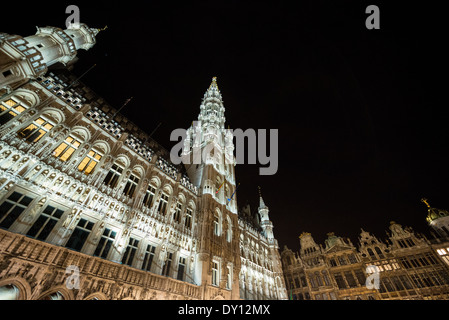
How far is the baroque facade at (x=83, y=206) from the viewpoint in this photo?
12.0m

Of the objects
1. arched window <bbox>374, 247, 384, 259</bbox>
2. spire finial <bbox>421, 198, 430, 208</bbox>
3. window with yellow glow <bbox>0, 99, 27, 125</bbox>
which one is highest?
spire finial <bbox>421, 198, 430, 208</bbox>

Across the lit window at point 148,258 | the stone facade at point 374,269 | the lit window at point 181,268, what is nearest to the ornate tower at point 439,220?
the stone facade at point 374,269

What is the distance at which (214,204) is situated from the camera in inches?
995

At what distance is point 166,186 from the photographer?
22.0 metres

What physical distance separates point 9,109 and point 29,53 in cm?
422

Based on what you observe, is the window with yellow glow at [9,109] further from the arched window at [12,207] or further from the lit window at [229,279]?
the lit window at [229,279]

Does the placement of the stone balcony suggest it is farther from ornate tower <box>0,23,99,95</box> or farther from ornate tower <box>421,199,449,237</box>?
ornate tower <box>421,199,449,237</box>

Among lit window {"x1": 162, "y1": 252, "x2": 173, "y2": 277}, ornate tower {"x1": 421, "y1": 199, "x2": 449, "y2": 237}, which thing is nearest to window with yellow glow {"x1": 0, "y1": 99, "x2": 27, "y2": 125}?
lit window {"x1": 162, "y1": 252, "x2": 173, "y2": 277}

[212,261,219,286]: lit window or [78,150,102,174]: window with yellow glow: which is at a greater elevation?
[78,150,102,174]: window with yellow glow

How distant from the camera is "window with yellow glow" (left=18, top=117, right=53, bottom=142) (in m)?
14.2

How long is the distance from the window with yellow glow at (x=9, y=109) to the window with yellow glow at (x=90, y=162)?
4.99 m

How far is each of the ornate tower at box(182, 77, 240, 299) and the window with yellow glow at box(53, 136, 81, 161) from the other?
13.5 meters
